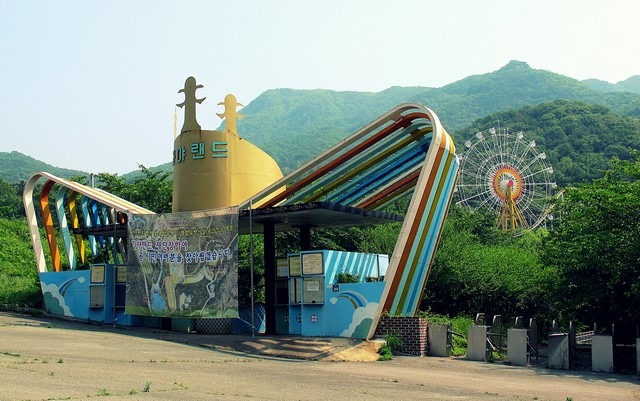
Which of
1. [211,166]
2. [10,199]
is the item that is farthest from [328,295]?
[10,199]

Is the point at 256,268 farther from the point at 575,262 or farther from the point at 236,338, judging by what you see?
the point at 575,262

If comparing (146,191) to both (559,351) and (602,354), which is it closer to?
(559,351)

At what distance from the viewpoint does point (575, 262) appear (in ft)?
70.1

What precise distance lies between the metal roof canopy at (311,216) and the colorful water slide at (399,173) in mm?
604

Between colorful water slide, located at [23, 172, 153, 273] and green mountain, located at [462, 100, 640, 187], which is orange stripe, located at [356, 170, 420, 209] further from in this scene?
green mountain, located at [462, 100, 640, 187]

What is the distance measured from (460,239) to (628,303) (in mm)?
12998

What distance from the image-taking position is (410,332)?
68.3 ft

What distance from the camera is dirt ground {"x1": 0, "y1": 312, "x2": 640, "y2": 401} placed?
39.8 ft

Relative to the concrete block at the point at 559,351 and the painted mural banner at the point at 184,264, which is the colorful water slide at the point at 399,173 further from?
the concrete block at the point at 559,351

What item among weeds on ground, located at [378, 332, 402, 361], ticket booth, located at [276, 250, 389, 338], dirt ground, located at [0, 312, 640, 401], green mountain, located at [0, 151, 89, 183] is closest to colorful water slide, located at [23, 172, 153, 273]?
dirt ground, located at [0, 312, 640, 401]

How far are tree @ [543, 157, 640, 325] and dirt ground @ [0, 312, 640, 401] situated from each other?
302 cm

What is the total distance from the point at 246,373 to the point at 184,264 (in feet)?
29.5

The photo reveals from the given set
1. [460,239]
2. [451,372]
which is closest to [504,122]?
[460,239]

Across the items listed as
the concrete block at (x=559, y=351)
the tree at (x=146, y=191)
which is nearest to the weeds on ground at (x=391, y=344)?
the concrete block at (x=559, y=351)
